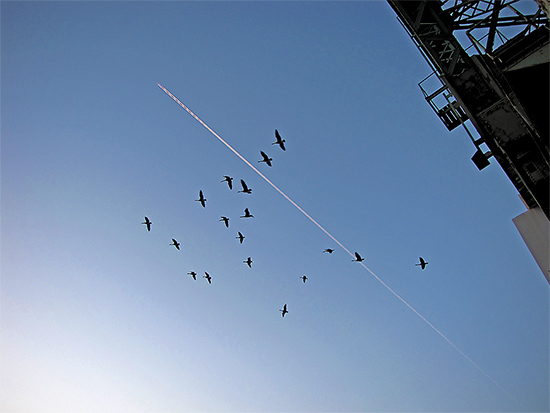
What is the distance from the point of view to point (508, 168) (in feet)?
37.1

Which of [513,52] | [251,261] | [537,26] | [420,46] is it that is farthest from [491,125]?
[251,261]

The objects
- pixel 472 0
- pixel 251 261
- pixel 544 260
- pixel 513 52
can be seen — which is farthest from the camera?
pixel 251 261

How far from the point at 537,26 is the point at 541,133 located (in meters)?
3.22

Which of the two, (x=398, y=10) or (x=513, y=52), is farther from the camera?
(x=398, y=10)

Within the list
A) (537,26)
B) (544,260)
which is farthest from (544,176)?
(544,260)

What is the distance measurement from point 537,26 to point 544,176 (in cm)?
409

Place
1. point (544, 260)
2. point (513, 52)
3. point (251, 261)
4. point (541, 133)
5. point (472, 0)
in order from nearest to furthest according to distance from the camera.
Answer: point (541, 133), point (513, 52), point (472, 0), point (544, 260), point (251, 261)

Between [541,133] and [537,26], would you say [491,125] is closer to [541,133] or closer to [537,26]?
[541,133]

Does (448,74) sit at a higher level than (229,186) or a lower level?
lower

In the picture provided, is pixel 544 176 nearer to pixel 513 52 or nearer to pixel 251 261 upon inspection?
pixel 513 52

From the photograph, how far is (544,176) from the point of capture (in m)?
9.45

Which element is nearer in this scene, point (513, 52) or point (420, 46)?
point (513, 52)

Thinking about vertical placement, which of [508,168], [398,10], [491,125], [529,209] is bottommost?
[529,209]

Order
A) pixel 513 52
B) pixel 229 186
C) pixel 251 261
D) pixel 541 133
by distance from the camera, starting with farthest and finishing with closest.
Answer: pixel 251 261 → pixel 229 186 → pixel 513 52 → pixel 541 133
